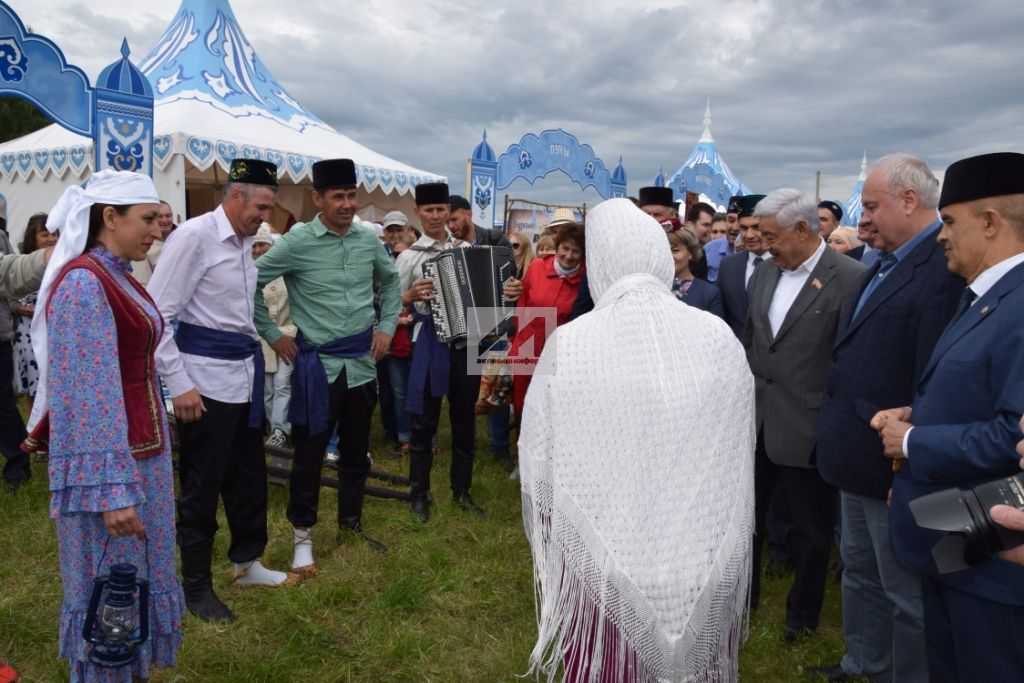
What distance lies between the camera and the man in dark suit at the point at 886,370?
263cm

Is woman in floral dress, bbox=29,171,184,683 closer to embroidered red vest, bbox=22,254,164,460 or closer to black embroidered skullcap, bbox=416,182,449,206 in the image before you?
embroidered red vest, bbox=22,254,164,460

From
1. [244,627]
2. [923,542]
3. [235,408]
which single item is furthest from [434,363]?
[923,542]

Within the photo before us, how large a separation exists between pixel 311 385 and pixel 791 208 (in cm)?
258

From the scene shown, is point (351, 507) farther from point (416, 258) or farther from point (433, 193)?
point (433, 193)

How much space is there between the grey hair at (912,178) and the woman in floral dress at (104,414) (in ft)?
8.92

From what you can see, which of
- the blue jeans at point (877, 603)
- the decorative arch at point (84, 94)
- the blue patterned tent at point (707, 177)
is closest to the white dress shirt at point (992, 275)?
the blue jeans at point (877, 603)

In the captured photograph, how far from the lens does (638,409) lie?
1.82 m

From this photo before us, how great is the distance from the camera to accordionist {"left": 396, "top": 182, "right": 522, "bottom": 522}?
4.64 m

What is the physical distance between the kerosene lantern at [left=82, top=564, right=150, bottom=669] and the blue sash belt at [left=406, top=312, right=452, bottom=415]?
2471 mm

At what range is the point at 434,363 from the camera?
4625 millimetres

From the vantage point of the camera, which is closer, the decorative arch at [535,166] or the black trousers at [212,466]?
the black trousers at [212,466]

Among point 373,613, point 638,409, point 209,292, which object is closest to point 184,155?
point 209,292

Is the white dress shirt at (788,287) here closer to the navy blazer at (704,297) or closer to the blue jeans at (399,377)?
the navy blazer at (704,297)

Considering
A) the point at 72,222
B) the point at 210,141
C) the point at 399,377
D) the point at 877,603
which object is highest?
the point at 210,141
